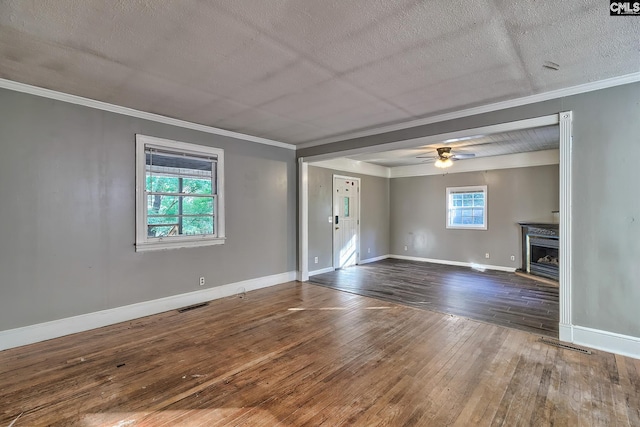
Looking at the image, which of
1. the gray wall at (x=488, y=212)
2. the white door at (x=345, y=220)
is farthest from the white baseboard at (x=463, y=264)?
the white door at (x=345, y=220)

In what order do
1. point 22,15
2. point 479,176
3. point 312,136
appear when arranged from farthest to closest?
point 479,176 → point 312,136 → point 22,15

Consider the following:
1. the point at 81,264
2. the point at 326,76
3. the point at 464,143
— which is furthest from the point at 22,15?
the point at 464,143

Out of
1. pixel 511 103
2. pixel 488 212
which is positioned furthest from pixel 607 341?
pixel 488 212

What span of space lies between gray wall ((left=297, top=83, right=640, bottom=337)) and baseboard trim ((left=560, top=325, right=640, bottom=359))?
52 mm

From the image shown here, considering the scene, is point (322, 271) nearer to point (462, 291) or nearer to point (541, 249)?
point (462, 291)

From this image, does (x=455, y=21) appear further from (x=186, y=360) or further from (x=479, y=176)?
(x=479, y=176)

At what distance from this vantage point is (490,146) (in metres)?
5.72

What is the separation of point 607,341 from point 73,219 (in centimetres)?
576

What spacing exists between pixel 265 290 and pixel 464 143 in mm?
4500

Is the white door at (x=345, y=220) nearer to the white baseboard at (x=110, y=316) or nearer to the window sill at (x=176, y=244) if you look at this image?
the white baseboard at (x=110, y=316)

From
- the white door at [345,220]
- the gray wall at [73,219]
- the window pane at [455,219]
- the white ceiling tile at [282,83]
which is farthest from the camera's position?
the window pane at [455,219]

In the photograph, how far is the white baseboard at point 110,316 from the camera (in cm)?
299

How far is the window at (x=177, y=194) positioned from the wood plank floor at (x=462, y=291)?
2383 mm

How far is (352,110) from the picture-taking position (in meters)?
3.74
